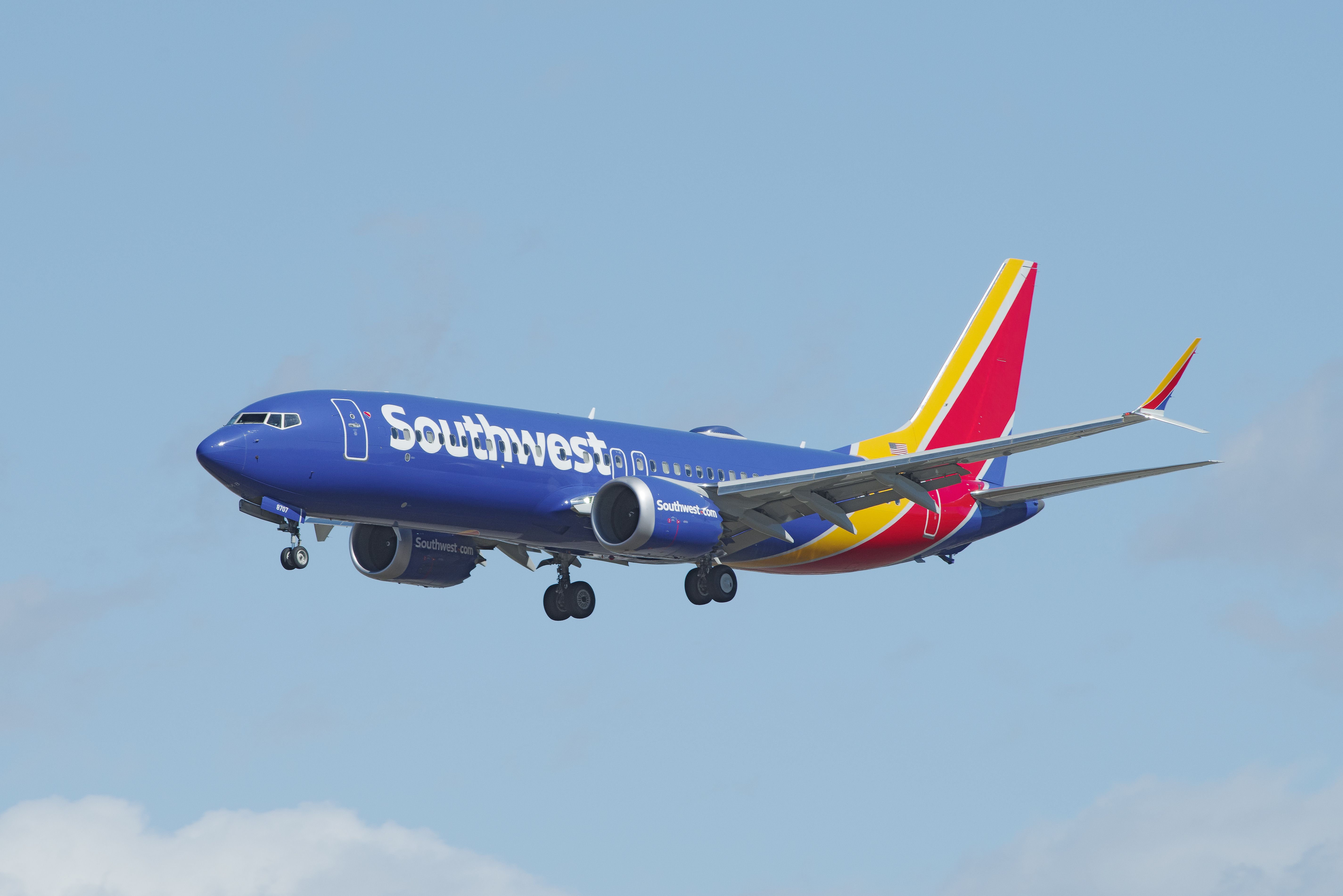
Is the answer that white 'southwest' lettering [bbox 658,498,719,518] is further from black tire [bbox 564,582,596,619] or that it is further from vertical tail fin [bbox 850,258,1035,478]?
vertical tail fin [bbox 850,258,1035,478]

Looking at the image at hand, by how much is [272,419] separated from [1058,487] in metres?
21.0

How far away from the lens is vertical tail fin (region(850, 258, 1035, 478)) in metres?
60.5

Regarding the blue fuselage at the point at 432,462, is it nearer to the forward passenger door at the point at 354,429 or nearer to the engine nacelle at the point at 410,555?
the forward passenger door at the point at 354,429

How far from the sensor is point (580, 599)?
52.9 m

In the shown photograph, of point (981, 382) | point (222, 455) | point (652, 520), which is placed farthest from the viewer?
point (981, 382)

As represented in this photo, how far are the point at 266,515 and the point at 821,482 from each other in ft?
44.8

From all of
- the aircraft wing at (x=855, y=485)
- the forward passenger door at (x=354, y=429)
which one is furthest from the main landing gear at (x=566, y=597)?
the forward passenger door at (x=354, y=429)

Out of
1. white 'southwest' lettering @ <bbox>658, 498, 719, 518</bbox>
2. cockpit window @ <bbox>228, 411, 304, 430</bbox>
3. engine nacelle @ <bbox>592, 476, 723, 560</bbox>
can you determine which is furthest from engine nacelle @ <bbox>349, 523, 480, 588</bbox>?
cockpit window @ <bbox>228, 411, 304, 430</bbox>

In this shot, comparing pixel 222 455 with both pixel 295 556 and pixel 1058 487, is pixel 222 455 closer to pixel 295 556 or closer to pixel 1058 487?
pixel 295 556

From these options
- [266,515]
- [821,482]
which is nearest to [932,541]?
[821,482]

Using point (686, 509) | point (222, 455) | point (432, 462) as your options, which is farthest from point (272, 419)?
point (686, 509)

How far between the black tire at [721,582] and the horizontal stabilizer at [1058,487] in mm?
9002

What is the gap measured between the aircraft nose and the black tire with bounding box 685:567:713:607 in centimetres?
1310

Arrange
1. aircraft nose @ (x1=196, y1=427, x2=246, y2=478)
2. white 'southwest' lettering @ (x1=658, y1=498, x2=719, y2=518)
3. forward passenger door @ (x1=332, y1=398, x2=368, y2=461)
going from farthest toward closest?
1. white 'southwest' lettering @ (x1=658, y1=498, x2=719, y2=518)
2. forward passenger door @ (x1=332, y1=398, x2=368, y2=461)
3. aircraft nose @ (x1=196, y1=427, x2=246, y2=478)
